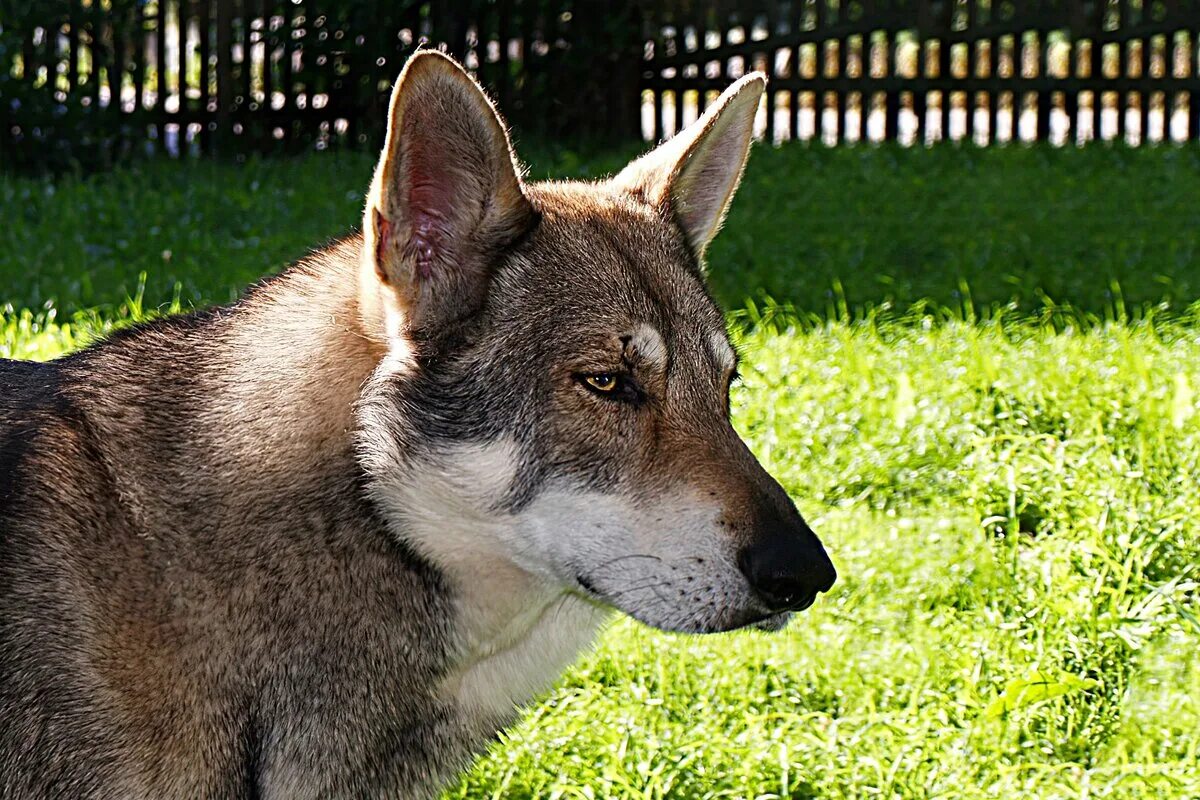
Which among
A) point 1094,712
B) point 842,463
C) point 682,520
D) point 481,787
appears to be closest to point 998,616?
point 1094,712

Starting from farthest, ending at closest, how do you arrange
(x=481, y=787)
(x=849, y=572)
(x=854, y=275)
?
(x=854, y=275)
(x=849, y=572)
(x=481, y=787)

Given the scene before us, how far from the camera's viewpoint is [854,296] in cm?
704

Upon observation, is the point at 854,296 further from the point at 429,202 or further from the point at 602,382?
the point at 429,202

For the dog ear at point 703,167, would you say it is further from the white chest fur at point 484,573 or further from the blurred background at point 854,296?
the blurred background at point 854,296

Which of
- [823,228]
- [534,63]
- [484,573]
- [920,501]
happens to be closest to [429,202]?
[484,573]

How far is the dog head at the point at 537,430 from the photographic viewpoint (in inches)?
106

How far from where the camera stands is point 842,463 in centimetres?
529

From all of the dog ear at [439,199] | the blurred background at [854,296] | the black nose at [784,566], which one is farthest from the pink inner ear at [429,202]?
the blurred background at [854,296]

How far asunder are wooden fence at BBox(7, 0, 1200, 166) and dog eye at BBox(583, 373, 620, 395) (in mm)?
8419

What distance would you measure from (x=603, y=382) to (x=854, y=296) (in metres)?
4.47

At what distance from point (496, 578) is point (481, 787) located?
115cm

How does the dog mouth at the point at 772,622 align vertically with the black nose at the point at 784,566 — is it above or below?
below

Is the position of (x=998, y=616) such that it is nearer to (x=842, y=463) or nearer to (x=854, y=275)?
(x=842, y=463)

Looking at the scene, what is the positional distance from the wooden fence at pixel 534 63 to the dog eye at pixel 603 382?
8.42 metres
